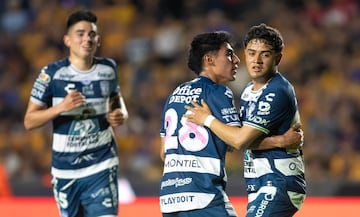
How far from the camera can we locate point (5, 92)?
14633mm

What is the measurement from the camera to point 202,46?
21.0 ft

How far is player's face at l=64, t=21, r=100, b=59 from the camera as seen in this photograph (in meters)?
7.81

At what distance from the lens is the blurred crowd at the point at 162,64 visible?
12492 mm

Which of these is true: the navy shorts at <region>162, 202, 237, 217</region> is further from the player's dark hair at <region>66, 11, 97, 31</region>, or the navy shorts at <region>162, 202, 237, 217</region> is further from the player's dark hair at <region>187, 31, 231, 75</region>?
the player's dark hair at <region>66, 11, 97, 31</region>

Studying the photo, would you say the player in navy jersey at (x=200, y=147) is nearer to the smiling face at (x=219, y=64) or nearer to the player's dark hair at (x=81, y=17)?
the smiling face at (x=219, y=64)

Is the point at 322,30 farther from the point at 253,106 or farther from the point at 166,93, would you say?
the point at 253,106

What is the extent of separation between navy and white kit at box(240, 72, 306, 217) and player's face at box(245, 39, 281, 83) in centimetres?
9

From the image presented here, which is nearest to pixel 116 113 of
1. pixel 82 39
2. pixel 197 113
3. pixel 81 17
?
pixel 82 39

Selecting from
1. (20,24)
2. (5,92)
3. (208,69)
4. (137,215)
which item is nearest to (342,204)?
(137,215)

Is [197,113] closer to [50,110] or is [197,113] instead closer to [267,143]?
[267,143]

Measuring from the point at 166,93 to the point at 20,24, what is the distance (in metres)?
3.32

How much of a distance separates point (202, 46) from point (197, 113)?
0.51 m

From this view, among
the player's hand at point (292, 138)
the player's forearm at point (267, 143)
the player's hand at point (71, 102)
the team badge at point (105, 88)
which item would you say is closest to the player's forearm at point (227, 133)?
the player's forearm at point (267, 143)

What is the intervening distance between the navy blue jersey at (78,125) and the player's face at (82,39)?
16cm
